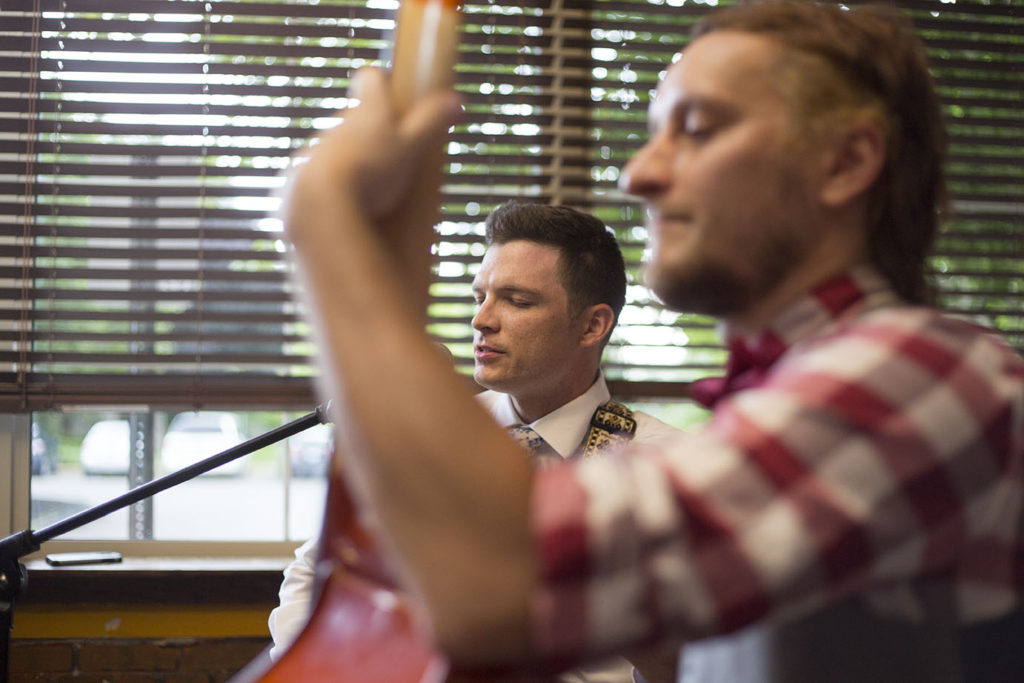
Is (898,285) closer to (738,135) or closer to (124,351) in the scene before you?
(738,135)

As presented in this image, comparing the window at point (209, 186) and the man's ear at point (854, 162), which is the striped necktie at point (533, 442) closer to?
the window at point (209, 186)

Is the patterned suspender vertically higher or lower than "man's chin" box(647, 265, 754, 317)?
lower

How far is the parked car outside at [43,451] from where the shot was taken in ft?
8.07

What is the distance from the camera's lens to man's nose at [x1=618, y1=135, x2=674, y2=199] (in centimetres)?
54

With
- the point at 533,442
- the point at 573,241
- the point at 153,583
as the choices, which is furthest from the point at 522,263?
the point at 153,583

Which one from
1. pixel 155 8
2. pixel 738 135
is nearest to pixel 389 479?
pixel 738 135

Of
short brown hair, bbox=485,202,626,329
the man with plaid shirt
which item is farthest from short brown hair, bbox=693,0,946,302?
short brown hair, bbox=485,202,626,329

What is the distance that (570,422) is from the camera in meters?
2.04

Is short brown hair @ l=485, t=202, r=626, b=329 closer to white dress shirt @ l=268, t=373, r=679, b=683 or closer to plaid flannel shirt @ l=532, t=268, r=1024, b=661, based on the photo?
white dress shirt @ l=268, t=373, r=679, b=683

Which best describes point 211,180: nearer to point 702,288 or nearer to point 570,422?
point 570,422

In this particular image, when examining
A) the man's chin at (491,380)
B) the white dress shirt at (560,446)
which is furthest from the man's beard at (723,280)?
the man's chin at (491,380)

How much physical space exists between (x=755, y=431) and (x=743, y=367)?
224 millimetres

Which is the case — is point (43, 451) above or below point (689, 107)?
below

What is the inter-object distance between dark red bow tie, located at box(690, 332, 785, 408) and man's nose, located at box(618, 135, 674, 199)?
0.12 meters
